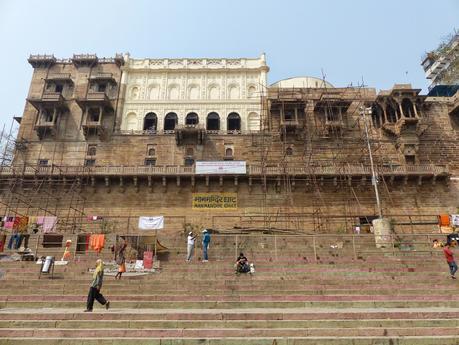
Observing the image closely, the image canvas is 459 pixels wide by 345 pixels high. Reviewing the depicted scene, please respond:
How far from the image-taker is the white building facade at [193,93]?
31156 mm

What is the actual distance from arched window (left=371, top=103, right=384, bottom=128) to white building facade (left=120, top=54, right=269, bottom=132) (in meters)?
9.91

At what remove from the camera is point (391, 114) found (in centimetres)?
2992

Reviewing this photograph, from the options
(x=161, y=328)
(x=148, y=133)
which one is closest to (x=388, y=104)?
(x=148, y=133)

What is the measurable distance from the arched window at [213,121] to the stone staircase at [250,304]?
56.4 feet

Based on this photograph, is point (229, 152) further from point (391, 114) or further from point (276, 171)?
point (391, 114)

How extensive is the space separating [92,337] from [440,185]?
27.4 m

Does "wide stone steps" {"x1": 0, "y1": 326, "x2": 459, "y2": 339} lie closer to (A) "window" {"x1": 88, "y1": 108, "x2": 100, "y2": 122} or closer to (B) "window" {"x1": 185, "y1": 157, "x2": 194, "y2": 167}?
(B) "window" {"x1": 185, "y1": 157, "x2": 194, "y2": 167}

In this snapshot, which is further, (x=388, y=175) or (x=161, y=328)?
(x=388, y=175)

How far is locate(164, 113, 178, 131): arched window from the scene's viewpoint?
3117 cm

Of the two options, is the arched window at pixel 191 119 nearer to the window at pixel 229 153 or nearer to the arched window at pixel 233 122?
the arched window at pixel 233 122

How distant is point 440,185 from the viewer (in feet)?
87.9

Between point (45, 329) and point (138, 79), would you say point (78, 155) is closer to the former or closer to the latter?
point (138, 79)

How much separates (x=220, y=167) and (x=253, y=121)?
7.00 meters

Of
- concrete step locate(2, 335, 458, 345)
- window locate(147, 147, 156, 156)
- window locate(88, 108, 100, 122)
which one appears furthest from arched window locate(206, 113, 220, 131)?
concrete step locate(2, 335, 458, 345)
